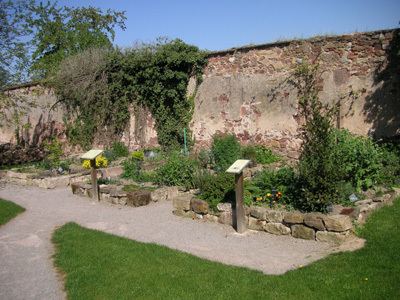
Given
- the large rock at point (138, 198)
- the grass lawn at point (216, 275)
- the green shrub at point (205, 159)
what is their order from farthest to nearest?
the green shrub at point (205, 159)
the large rock at point (138, 198)
the grass lawn at point (216, 275)

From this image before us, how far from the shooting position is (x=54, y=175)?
10398mm

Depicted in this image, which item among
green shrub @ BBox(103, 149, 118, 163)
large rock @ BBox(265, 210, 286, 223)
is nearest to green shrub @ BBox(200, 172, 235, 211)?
large rock @ BBox(265, 210, 286, 223)

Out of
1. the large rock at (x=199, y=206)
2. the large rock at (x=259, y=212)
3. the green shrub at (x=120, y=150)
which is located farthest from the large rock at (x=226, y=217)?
the green shrub at (x=120, y=150)

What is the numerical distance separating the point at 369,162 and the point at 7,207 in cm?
A: 759

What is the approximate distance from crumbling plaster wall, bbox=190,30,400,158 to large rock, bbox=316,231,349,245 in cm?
497

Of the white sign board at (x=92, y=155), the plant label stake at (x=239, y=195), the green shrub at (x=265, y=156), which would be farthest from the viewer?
the green shrub at (x=265, y=156)

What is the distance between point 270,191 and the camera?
629 cm

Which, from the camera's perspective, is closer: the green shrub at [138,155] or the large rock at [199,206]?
the large rock at [199,206]

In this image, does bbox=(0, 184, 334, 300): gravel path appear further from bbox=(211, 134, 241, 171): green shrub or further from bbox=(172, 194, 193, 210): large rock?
bbox=(211, 134, 241, 171): green shrub

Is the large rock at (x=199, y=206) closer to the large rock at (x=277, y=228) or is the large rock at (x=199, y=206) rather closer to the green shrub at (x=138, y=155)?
the large rock at (x=277, y=228)

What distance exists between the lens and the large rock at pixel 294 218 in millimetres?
5375

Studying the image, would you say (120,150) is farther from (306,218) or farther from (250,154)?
(306,218)

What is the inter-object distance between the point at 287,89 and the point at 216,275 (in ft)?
23.9

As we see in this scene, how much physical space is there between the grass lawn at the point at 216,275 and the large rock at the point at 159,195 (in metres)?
2.52
